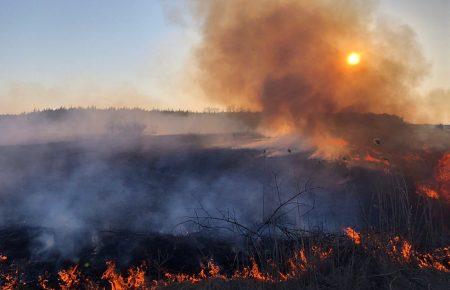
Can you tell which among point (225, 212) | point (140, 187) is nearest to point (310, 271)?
point (225, 212)

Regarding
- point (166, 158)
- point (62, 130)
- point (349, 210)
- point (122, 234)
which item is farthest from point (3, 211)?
point (62, 130)

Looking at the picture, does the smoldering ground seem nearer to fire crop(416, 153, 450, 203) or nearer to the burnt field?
the burnt field

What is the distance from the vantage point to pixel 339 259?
7.39m

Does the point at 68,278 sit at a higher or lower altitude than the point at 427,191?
lower

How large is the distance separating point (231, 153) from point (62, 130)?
409 inches

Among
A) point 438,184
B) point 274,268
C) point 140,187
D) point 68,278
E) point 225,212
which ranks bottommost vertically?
point 68,278

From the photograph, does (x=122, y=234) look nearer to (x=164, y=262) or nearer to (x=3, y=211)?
(x=164, y=262)

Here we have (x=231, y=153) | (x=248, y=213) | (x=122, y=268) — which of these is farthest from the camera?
(x=231, y=153)

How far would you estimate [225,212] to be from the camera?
37.8ft

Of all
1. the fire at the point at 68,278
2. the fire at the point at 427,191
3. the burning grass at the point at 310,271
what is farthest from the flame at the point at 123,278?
the fire at the point at 427,191

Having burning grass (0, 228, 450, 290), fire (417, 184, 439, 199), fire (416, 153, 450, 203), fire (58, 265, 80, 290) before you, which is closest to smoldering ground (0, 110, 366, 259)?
fire (58, 265, 80, 290)

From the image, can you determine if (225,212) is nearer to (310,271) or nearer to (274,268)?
(274,268)

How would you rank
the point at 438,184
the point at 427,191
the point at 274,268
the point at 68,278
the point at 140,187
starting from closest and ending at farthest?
the point at 274,268
the point at 68,278
the point at 140,187
the point at 427,191
the point at 438,184

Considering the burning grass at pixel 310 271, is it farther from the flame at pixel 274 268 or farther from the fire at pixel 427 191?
the fire at pixel 427 191
